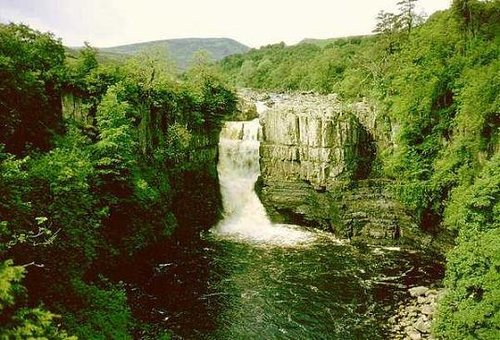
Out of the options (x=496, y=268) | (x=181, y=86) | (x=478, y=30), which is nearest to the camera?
(x=496, y=268)

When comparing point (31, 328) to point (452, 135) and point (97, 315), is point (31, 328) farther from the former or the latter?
point (452, 135)

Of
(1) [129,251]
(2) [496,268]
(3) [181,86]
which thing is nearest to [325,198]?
(3) [181,86]

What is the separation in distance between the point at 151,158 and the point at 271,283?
14.3 metres

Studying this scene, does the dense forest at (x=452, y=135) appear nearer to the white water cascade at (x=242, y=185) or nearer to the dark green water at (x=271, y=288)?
the dark green water at (x=271, y=288)

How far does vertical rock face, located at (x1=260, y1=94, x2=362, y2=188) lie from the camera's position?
4309 cm

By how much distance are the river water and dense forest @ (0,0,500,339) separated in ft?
8.18

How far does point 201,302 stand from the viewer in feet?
91.8

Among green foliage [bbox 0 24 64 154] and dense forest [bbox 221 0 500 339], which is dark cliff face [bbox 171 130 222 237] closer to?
green foliage [bbox 0 24 64 154]

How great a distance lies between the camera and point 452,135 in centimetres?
3550

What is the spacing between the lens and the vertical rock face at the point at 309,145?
4309 centimetres

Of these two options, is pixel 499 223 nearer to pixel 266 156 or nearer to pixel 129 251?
pixel 129 251

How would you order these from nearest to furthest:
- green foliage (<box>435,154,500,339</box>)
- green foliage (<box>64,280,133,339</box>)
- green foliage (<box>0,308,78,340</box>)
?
green foliage (<box>0,308,78,340</box>)
green foliage (<box>64,280,133,339</box>)
green foliage (<box>435,154,500,339</box>)

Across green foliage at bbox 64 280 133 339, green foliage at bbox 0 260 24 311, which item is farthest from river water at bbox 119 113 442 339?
green foliage at bbox 0 260 24 311

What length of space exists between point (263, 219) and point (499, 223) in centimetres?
2564
